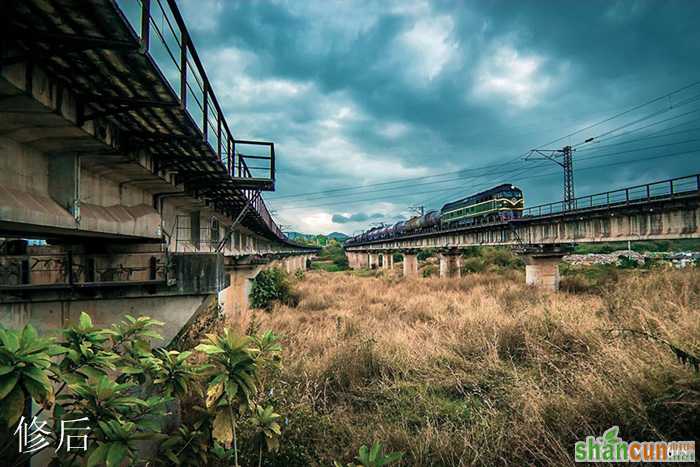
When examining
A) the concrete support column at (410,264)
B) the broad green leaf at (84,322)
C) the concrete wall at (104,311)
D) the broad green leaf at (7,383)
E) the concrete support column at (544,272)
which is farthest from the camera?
the concrete support column at (410,264)

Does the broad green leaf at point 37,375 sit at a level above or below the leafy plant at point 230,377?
above

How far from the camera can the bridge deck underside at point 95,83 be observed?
2.81m

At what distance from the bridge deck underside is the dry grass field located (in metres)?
3.33

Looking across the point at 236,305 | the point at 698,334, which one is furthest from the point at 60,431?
the point at 236,305

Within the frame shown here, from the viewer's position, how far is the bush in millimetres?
17938

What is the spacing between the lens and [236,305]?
16328 millimetres

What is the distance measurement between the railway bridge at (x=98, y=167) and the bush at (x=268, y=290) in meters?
9.61

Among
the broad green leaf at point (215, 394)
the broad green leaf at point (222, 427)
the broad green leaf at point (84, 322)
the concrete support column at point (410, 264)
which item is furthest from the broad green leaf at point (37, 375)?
the concrete support column at point (410, 264)

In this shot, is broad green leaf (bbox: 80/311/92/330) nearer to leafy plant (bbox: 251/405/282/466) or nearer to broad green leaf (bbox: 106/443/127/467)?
broad green leaf (bbox: 106/443/127/467)

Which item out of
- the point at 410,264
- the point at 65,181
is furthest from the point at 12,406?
the point at 410,264

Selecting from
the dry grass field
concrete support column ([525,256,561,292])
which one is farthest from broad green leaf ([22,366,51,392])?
concrete support column ([525,256,561,292])

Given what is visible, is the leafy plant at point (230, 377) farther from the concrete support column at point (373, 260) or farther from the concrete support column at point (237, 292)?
the concrete support column at point (373, 260)

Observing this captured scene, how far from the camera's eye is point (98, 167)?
5336 mm

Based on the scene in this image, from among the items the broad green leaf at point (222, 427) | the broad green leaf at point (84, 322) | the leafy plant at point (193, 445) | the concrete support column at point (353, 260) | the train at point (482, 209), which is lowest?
the concrete support column at point (353, 260)
